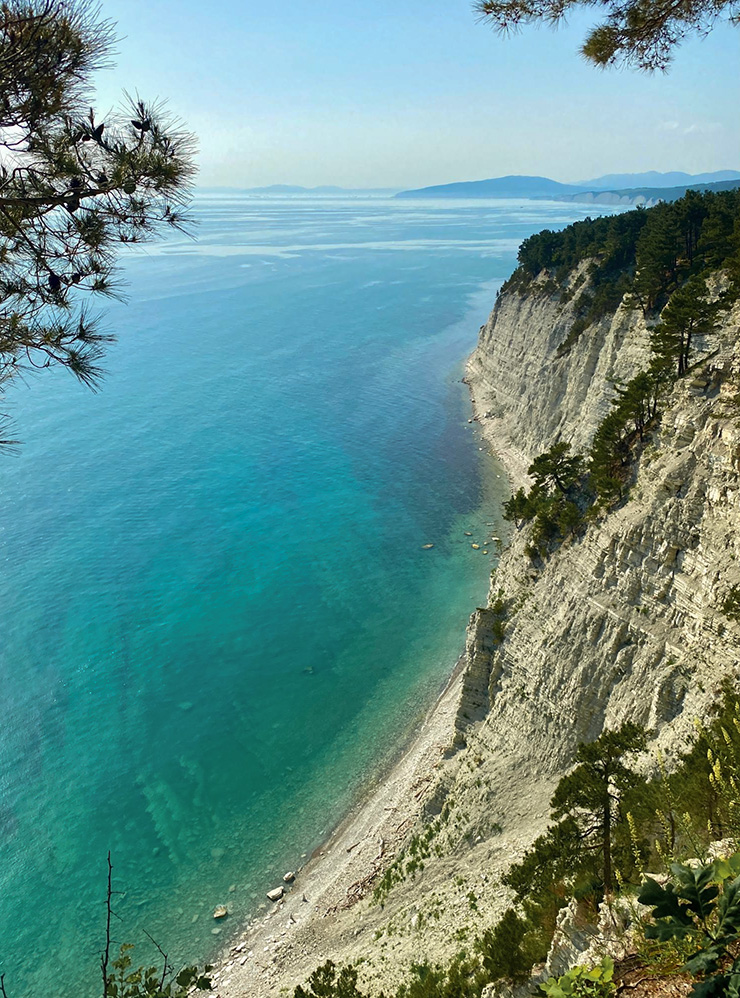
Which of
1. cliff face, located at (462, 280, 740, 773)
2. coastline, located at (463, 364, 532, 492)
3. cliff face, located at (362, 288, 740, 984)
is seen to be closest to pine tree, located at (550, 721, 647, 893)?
cliff face, located at (362, 288, 740, 984)

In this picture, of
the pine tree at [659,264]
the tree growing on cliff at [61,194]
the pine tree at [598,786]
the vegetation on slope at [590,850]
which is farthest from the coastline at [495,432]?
the tree growing on cliff at [61,194]

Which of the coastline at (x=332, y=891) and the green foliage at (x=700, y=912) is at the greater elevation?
the green foliage at (x=700, y=912)

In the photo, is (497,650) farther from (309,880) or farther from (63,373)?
(63,373)

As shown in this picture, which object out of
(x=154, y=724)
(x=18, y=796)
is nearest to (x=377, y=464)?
(x=154, y=724)

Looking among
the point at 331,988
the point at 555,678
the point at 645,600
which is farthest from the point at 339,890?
the point at 645,600

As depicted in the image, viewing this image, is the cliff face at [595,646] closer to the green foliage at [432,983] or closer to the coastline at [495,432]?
the green foliage at [432,983]

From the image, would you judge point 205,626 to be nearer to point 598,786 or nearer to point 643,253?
point 598,786

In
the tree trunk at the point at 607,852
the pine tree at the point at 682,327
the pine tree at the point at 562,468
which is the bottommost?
the tree trunk at the point at 607,852

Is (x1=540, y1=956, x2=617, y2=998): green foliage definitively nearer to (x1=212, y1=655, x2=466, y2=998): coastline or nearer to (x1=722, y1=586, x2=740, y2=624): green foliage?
(x1=722, y1=586, x2=740, y2=624): green foliage

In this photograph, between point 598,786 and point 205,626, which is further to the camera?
point 205,626
